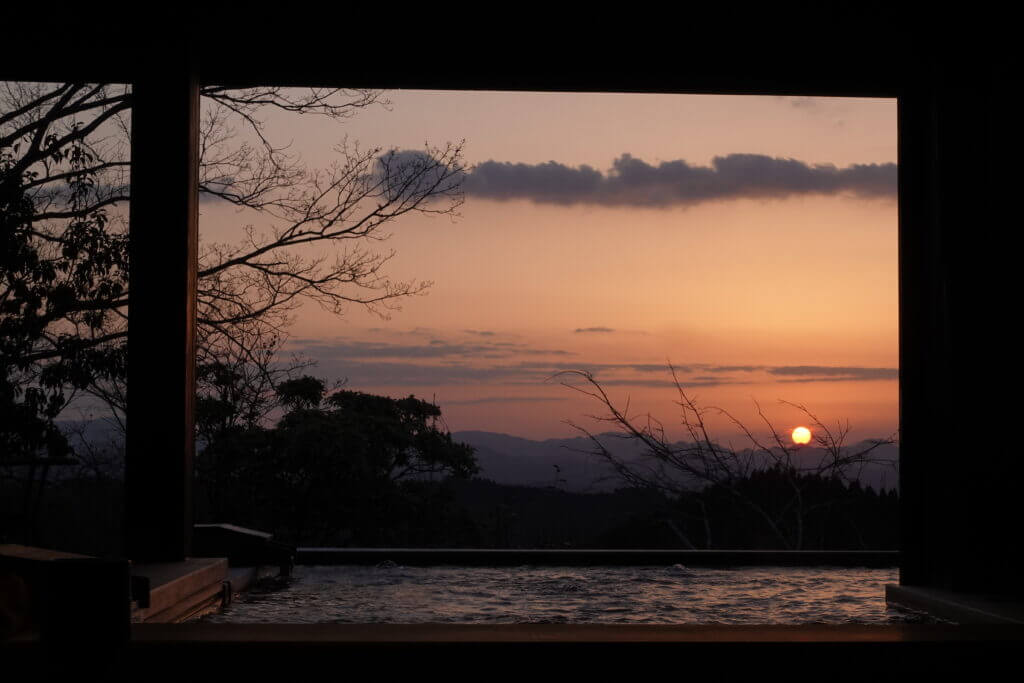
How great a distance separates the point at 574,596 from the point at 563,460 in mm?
2876

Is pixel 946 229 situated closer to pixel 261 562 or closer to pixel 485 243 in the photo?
pixel 261 562

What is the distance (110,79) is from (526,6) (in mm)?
1697

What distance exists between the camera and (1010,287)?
10.5 ft

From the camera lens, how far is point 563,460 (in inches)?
260

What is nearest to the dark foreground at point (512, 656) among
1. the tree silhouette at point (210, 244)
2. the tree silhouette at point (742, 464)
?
the tree silhouette at point (742, 464)

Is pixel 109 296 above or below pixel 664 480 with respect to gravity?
above

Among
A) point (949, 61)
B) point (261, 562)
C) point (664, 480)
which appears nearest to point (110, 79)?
point (261, 562)

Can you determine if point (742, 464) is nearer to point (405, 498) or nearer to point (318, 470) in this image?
point (405, 498)

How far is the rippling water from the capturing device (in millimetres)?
3275

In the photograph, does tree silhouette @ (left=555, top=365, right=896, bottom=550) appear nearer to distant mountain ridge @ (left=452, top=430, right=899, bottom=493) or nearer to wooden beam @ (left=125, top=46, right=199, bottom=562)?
distant mountain ridge @ (left=452, top=430, right=899, bottom=493)

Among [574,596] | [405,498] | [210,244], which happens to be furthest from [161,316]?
[405,498]

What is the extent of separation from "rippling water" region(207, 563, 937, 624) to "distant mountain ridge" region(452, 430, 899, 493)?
1942 mm

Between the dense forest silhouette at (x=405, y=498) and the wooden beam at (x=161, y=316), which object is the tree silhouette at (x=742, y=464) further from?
the wooden beam at (x=161, y=316)

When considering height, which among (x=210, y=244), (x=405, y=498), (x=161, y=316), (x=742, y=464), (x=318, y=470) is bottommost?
(x=405, y=498)
